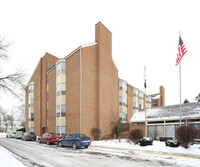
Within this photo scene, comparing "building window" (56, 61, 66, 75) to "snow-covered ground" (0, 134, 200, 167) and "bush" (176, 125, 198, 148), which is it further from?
"bush" (176, 125, 198, 148)

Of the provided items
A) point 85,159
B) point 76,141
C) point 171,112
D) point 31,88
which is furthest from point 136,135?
point 31,88

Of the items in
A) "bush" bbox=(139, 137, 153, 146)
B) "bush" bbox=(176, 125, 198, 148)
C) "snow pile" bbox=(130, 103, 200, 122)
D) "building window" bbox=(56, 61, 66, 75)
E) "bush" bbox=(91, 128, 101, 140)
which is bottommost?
"bush" bbox=(91, 128, 101, 140)

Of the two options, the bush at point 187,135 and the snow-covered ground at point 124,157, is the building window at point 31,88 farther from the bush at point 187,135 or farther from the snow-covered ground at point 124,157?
the bush at point 187,135

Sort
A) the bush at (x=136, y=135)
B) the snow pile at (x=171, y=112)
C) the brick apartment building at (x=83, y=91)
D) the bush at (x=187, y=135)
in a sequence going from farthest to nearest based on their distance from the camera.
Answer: the brick apartment building at (x=83, y=91)
the snow pile at (x=171, y=112)
the bush at (x=136, y=135)
the bush at (x=187, y=135)

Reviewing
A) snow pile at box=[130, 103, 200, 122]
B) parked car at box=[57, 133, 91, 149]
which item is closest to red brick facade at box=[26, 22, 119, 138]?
snow pile at box=[130, 103, 200, 122]

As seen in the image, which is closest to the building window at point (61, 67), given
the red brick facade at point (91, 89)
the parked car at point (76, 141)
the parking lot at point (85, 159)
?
the red brick facade at point (91, 89)

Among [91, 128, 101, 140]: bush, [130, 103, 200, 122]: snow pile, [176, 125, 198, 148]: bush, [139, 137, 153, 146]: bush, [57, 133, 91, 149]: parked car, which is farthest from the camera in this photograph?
[91, 128, 101, 140]: bush

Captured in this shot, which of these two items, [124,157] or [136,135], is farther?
[136,135]

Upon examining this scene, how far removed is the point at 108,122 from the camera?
1199 inches

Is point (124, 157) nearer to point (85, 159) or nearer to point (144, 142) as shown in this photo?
point (85, 159)

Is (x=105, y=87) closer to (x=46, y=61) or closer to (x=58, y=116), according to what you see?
(x=58, y=116)

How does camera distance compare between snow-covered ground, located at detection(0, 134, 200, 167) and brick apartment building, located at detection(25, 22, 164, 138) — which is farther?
brick apartment building, located at detection(25, 22, 164, 138)

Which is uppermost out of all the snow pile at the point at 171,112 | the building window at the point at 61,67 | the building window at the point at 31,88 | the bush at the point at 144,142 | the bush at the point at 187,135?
the building window at the point at 61,67

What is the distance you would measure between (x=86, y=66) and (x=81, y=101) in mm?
5058
